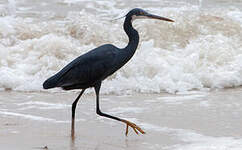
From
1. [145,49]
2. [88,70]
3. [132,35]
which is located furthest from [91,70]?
[145,49]

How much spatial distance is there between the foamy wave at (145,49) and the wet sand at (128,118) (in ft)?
1.51

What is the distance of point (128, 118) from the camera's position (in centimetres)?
607

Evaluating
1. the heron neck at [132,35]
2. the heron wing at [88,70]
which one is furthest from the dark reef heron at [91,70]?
the heron neck at [132,35]

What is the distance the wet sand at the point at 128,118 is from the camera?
5.00m

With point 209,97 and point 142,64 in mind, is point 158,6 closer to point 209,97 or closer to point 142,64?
point 142,64

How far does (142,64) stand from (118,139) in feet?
10.7

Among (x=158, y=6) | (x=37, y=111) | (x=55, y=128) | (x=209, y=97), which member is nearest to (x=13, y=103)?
(x=37, y=111)

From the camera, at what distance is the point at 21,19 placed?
35.5 ft

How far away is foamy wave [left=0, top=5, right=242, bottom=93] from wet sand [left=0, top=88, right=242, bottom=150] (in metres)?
0.46

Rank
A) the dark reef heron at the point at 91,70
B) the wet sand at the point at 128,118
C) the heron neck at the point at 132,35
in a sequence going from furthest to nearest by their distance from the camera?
the heron neck at the point at 132,35
the dark reef heron at the point at 91,70
the wet sand at the point at 128,118

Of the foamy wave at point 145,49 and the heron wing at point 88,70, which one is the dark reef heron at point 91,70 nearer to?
the heron wing at point 88,70

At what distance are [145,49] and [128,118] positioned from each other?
9.91 ft

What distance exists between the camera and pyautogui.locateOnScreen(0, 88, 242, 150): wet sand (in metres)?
5.00

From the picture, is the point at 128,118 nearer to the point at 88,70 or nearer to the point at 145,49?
the point at 88,70
